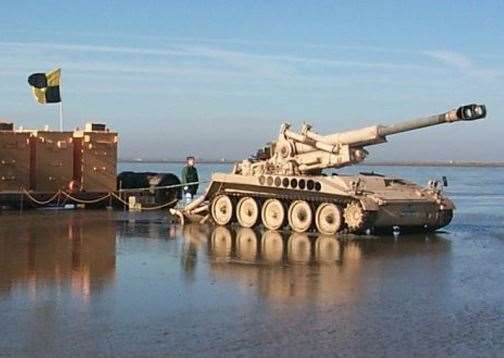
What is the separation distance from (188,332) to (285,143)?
13.6m

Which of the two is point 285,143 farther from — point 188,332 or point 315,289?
point 188,332

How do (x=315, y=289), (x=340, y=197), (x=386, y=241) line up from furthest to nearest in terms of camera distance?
1. (x=340, y=197)
2. (x=386, y=241)
3. (x=315, y=289)

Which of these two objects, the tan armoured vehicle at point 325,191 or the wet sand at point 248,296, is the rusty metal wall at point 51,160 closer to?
the tan armoured vehicle at point 325,191

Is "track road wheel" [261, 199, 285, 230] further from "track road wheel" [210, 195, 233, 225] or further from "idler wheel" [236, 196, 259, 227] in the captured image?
"track road wheel" [210, 195, 233, 225]

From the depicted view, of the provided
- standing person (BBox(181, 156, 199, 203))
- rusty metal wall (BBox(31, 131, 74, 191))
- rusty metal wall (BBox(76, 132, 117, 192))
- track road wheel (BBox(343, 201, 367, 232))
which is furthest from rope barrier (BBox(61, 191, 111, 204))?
track road wheel (BBox(343, 201, 367, 232))

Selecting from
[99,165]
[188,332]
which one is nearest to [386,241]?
[188,332]

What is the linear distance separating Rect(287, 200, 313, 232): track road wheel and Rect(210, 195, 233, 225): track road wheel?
88.1 inches

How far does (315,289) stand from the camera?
11492 mm

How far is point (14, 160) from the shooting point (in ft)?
94.0

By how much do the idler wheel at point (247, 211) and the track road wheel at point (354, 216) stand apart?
→ 3038 millimetres

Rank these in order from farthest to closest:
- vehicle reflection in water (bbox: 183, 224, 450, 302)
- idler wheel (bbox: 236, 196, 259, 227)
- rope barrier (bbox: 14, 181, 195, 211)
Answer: rope barrier (bbox: 14, 181, 195, 211) < idler wheel (bbox: 236, 196, 259, 227) < vehicle reflection in water (bbox: 183, 224, 450, 302)

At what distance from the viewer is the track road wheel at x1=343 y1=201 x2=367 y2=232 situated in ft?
62.6

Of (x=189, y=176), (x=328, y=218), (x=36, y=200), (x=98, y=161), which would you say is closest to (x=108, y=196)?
(x=98, y=161)

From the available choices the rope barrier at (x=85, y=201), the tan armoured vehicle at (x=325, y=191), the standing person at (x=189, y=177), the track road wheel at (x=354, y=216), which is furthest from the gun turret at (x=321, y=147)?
the rope barrier at (x=85, y=201)
